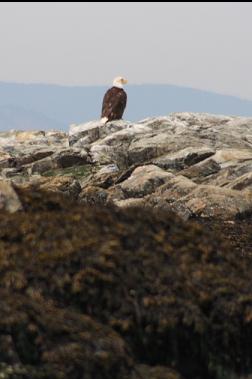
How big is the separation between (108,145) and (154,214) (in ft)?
151

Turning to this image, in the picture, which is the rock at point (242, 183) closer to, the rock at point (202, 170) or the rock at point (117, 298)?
the rock at point (202, 170)

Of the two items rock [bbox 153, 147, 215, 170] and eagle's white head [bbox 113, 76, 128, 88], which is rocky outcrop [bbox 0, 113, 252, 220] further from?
eagle's white head [bbox 113, 76, 128, 88]

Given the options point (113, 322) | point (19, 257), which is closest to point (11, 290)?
point (19, 257)

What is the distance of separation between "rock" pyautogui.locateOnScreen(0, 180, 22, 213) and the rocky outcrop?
12.9 m

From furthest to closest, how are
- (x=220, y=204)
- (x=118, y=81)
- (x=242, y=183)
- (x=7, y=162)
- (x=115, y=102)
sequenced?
(x=118, y=81), (x=115, y=102), (x=7, y=162), (x=242, y=183), (x=220, y=204)

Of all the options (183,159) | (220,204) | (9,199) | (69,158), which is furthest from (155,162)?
(9,199)

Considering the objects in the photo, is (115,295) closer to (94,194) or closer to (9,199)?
(9,199)

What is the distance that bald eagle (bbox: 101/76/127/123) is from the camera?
6303 cm

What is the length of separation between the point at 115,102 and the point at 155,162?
17401 millimetres

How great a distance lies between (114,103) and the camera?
2473 inches

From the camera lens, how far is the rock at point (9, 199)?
11.4 m

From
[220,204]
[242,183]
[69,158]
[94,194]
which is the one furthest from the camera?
[69,158]

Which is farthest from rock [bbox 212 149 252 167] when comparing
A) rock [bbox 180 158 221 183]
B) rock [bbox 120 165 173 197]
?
rock [bbox 120 165 173 197]

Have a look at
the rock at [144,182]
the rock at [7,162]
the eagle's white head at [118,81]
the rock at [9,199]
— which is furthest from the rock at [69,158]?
the rock at [9,199]
